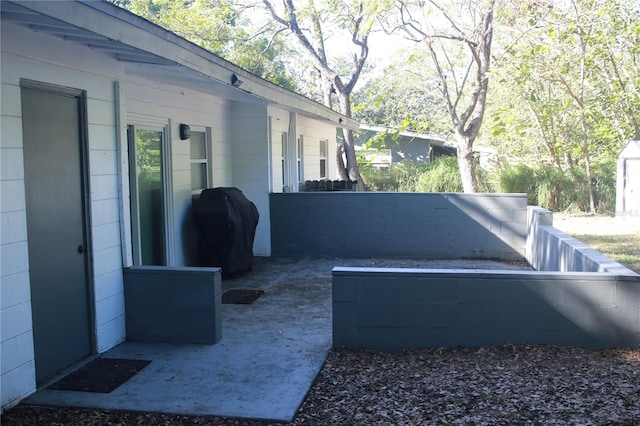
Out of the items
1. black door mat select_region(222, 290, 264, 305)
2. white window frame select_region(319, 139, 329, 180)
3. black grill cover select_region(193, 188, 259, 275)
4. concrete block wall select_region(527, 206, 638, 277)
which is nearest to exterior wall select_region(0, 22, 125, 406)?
black door mat select_region(222, 290, 264, 305)

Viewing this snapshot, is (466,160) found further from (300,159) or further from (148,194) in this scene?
(148,194)

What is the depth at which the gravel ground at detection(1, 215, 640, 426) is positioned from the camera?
384 centimetres

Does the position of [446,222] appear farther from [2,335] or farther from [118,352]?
[2,335]

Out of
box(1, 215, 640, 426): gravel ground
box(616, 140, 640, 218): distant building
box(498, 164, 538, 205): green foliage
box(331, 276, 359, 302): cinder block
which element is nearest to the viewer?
box(1, 215, 640, 426): gravel ground

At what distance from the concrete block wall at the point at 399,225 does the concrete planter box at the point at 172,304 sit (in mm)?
5089

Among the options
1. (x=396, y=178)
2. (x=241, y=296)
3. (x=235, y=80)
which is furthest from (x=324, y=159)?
(x=235, y=80)

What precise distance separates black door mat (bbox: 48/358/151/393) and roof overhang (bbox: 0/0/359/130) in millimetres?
2472

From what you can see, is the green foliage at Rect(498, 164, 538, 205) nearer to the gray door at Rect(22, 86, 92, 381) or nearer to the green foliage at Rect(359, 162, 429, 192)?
the green foliage at Rect(359, 162, 429, 192)

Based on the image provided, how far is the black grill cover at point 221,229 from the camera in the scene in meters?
8.19

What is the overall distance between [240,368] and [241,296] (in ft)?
8.70

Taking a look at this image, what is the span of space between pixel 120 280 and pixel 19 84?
1.96 metres

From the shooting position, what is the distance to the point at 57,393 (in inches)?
166

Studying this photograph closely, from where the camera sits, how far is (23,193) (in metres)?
4.03

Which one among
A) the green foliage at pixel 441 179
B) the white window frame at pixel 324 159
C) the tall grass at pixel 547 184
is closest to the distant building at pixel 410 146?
the green foliage at pixel 441 179
